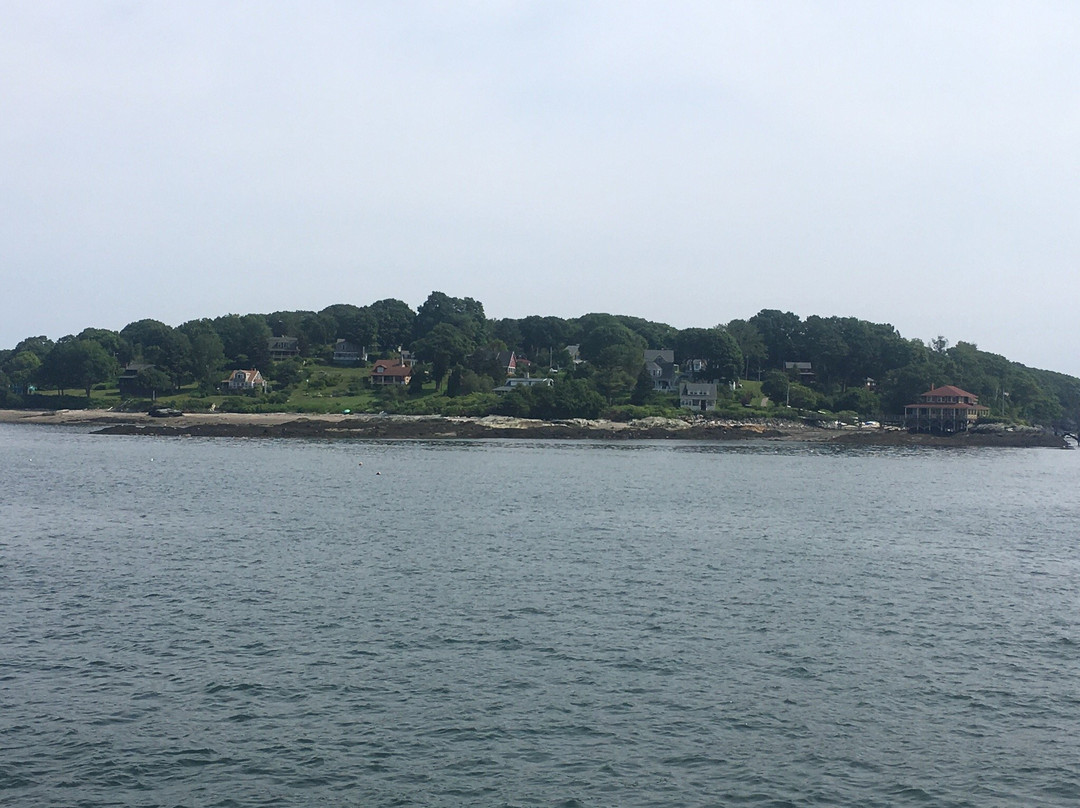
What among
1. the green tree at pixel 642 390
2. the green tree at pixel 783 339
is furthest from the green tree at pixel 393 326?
the green tree at pixel 783 339

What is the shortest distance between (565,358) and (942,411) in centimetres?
6463

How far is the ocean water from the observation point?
51.0 ft

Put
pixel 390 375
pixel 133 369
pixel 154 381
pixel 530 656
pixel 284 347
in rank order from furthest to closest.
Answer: pixel 284 347 → pixel 133 369 → pixel 390 375 → pixel 154 381 → pixel 530 656

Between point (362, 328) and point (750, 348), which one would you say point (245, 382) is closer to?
point (362, 328)

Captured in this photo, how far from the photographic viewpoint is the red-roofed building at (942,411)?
124 metres

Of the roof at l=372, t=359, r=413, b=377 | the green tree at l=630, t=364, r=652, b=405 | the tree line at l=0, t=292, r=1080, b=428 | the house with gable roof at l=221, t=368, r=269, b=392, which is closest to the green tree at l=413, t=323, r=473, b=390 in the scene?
the tree line at l=0, t=292, r=1080, b=428

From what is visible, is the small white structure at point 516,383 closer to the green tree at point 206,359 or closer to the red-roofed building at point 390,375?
the red-roofed building at point 390,375

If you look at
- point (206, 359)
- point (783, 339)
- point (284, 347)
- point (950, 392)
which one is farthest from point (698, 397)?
point (284, 347)

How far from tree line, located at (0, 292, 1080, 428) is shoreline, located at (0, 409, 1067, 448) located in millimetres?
8054

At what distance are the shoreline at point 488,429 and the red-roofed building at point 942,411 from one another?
2370 millimetres

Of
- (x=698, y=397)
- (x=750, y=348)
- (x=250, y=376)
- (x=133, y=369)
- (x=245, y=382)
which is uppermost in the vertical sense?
(x=750, y=348)

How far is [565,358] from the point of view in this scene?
16575cm

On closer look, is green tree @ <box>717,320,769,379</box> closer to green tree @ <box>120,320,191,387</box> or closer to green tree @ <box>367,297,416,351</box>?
green tree @ <box>367,297,416,351</box>

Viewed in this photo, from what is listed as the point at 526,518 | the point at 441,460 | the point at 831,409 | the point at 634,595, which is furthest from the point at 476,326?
the point at 634,595
